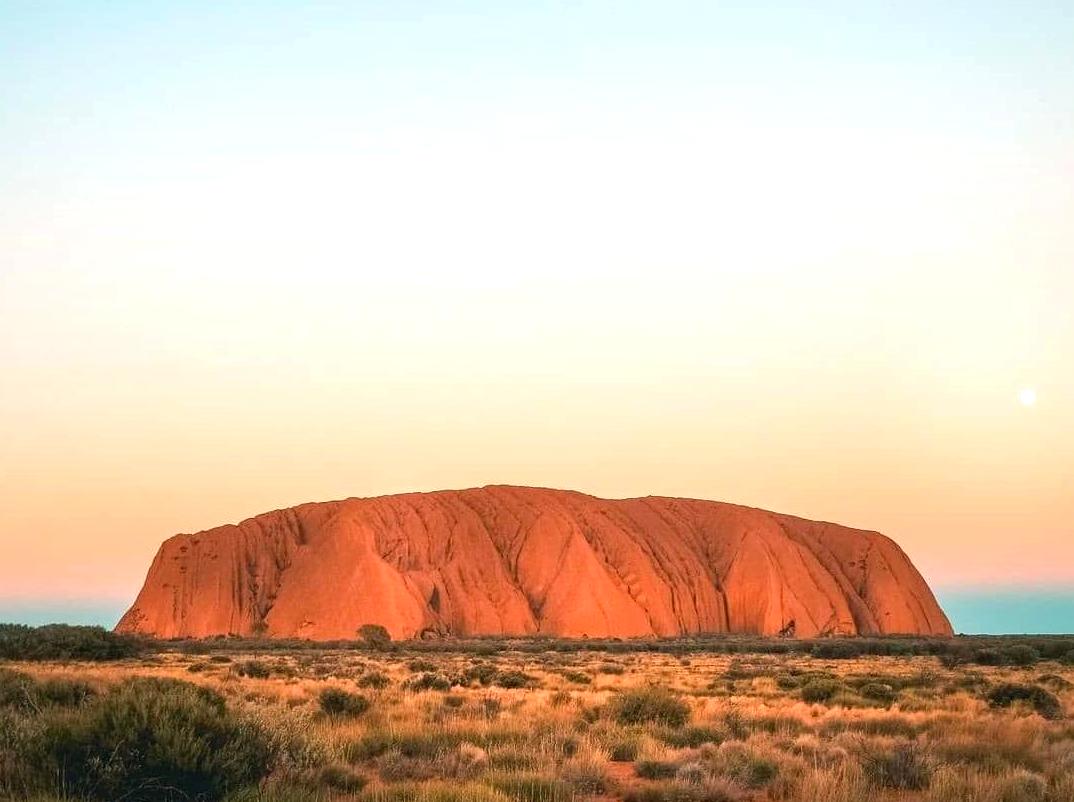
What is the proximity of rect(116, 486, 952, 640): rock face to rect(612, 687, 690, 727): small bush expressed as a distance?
6874 centimetres

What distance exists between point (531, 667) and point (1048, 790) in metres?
29.5

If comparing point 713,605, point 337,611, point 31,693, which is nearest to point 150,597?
point 337,611

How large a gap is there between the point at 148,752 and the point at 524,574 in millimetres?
93711

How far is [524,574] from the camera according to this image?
334 feet

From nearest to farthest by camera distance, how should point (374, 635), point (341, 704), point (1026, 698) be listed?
point (341, 704)
point (1026, 698)
point (374, 635)

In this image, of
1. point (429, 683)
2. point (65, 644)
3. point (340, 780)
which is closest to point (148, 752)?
point (340, 780)

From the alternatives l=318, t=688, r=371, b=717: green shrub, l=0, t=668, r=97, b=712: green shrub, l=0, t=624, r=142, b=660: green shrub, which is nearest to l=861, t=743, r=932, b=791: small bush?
l=318, t=688, r=371, b=717: green shrub

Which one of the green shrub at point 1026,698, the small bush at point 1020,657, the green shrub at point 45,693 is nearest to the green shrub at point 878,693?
the green shrub at point 1026,698

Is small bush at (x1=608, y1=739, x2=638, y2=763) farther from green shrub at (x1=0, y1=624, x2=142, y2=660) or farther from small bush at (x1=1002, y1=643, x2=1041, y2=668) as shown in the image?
small bush at (x1=1002, y1=643, x2=1041, y2=668)

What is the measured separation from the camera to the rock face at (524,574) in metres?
92.0

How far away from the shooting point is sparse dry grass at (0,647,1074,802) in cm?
1034

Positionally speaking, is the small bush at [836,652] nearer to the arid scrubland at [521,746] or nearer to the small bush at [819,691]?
the small bush at [819,691]

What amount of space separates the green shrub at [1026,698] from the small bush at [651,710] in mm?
8001

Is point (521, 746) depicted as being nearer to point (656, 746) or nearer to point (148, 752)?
point (656, 746)
